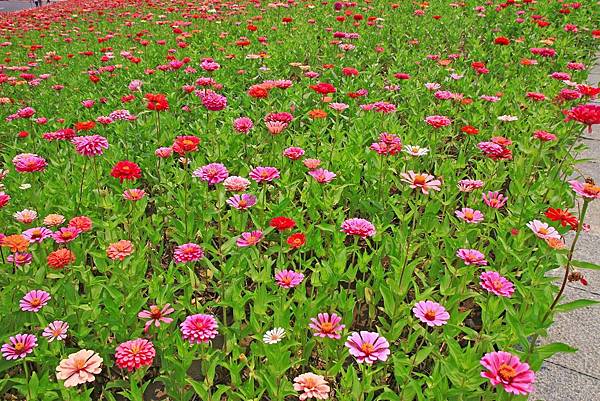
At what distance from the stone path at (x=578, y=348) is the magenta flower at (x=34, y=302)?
2.15m

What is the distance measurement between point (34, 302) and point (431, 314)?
Result: 1.69 m

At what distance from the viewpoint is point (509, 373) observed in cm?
154

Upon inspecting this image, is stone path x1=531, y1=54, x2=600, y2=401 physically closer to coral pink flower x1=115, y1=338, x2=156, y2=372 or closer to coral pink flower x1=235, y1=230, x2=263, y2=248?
coral pink flower x1=235, y1=230, x2=263, y2=248

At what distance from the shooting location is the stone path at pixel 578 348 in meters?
2.11

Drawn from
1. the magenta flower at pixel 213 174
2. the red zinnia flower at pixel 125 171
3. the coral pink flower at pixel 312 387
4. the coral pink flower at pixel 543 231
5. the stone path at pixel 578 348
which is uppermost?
the red zinnia flower at pixel 125 171

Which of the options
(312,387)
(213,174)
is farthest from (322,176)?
(312,387)

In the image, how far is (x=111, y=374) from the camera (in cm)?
234

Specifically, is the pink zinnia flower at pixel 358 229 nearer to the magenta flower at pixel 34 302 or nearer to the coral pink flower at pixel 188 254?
the coral pink flower at pixel 188 254

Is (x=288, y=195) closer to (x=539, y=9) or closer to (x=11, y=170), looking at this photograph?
(x=11, y=170)

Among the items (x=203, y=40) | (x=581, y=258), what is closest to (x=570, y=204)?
(x=581, y=258)

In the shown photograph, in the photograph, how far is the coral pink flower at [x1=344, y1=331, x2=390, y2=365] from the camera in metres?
1.76

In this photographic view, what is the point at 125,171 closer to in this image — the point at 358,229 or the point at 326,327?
the point at 358,229

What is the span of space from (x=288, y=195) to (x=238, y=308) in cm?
107

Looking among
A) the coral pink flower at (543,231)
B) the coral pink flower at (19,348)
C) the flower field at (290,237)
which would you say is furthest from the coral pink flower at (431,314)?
the coral pink flower at (19,348)
